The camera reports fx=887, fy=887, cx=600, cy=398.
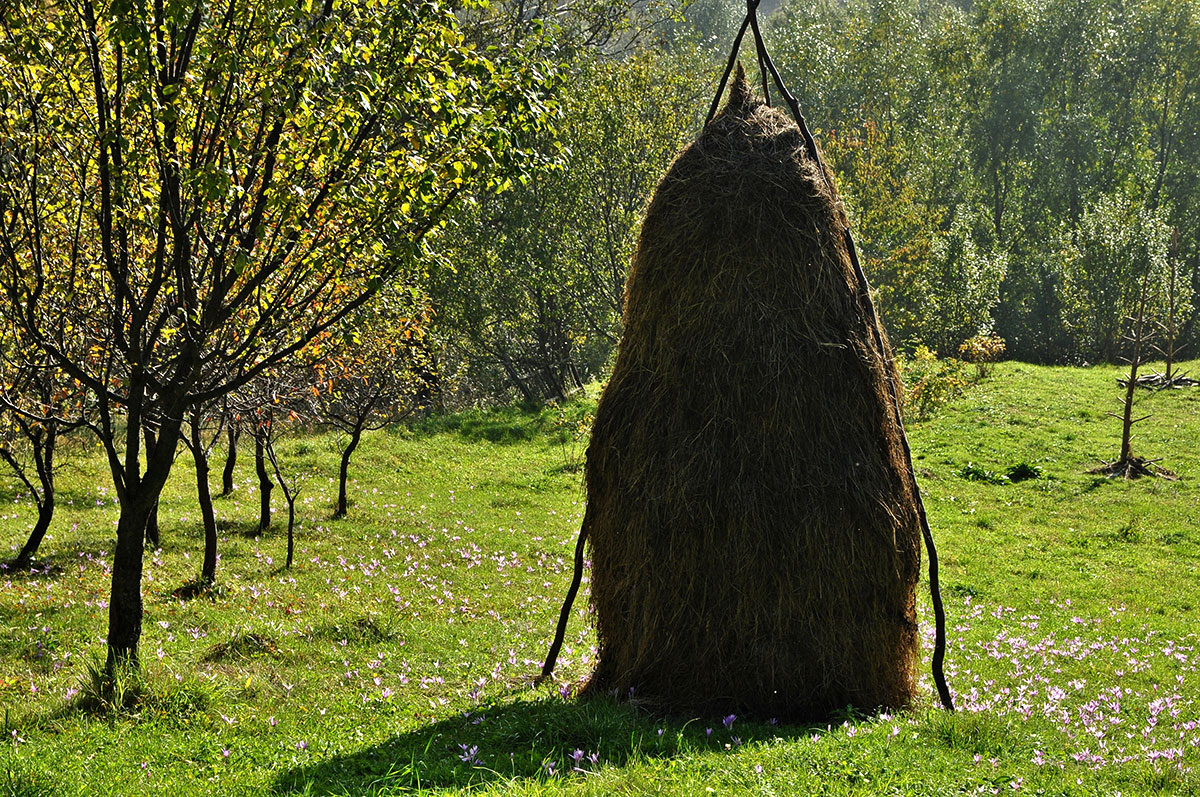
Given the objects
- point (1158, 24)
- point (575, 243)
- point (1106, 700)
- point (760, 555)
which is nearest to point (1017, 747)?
point (760, 555)

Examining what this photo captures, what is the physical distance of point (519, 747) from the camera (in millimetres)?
6047

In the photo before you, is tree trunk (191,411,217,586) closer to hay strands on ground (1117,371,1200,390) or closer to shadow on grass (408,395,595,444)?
shadow on grass (408,395,595,444)

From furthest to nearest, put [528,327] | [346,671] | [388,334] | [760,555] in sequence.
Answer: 1. [528,327]
2. [388,334]
3. [346,671]
4. [760,555]

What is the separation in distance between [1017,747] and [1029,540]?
43.1 ft

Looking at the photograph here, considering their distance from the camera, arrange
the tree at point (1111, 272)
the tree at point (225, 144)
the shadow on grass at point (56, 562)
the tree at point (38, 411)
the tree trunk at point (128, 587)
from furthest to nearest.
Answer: the tree at point (1111, 272)
the shadow on grass at point (56, 562)
the tree at point (38, 411)
the tree trunk at point (128, 587)
the tree at point (225, 144)

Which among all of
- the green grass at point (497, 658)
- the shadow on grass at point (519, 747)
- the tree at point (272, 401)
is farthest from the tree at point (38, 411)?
the shadow on grass at point (519, 747)

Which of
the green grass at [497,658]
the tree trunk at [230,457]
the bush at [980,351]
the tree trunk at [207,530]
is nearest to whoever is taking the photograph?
the green grass at [497,658]

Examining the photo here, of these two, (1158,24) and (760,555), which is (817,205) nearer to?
(760,555)

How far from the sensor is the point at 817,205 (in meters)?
7.09

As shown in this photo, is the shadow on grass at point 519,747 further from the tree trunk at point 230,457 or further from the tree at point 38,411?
the tree trunk at point 230,457

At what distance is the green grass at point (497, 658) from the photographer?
18.6 feet

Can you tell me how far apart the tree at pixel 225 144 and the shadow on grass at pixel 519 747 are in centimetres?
318

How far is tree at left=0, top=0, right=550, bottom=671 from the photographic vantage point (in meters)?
6.54

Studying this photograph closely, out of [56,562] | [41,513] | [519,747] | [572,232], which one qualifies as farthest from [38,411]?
[572,232]
